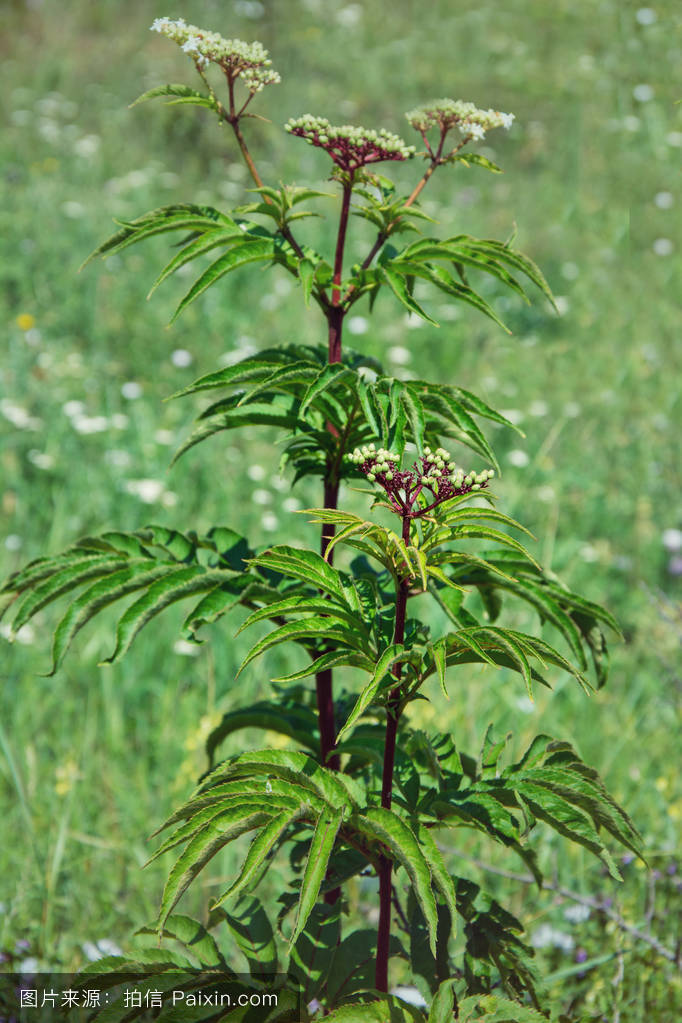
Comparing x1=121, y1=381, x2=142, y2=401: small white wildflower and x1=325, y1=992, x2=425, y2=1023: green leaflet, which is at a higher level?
x1=121, y1=381, x2=142, y2=401: small white wildflower

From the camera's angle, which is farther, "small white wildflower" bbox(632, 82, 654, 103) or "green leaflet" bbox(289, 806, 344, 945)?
"small white wildflower" bbox(632, 82, 654, 103)

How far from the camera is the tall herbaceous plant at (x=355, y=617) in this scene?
113 centimetres

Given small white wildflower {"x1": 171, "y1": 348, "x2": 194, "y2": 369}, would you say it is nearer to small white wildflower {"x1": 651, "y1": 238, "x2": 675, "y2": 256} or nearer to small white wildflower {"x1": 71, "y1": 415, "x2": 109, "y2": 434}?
small white wildflower {"x1": 71, "y1": 415, "x2": 109, "y2": 434}

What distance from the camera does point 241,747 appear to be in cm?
271

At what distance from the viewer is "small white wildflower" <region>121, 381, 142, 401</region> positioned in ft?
14.6

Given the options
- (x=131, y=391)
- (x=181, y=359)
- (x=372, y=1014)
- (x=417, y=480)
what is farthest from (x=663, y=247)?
(x=372, y=1014)

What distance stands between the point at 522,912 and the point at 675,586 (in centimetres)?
184

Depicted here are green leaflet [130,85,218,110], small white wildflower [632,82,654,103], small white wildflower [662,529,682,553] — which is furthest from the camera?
small white wildflower [632,82,654,103]

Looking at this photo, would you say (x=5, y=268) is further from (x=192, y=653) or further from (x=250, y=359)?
(x=250, y=359)

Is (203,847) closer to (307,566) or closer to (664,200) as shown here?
(307,566)

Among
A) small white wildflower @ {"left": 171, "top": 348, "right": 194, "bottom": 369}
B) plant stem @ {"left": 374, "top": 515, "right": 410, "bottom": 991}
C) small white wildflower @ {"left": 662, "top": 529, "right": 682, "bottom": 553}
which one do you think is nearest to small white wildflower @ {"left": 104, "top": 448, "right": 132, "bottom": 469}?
small white wildflower @ {"left": 171, "top": 348, "right": 194, "bottom": 369}

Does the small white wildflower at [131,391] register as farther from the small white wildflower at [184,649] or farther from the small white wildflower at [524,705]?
the small white wildflower at [524,705]

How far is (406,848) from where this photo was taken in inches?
42.9

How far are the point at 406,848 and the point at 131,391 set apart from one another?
12.0 ft
